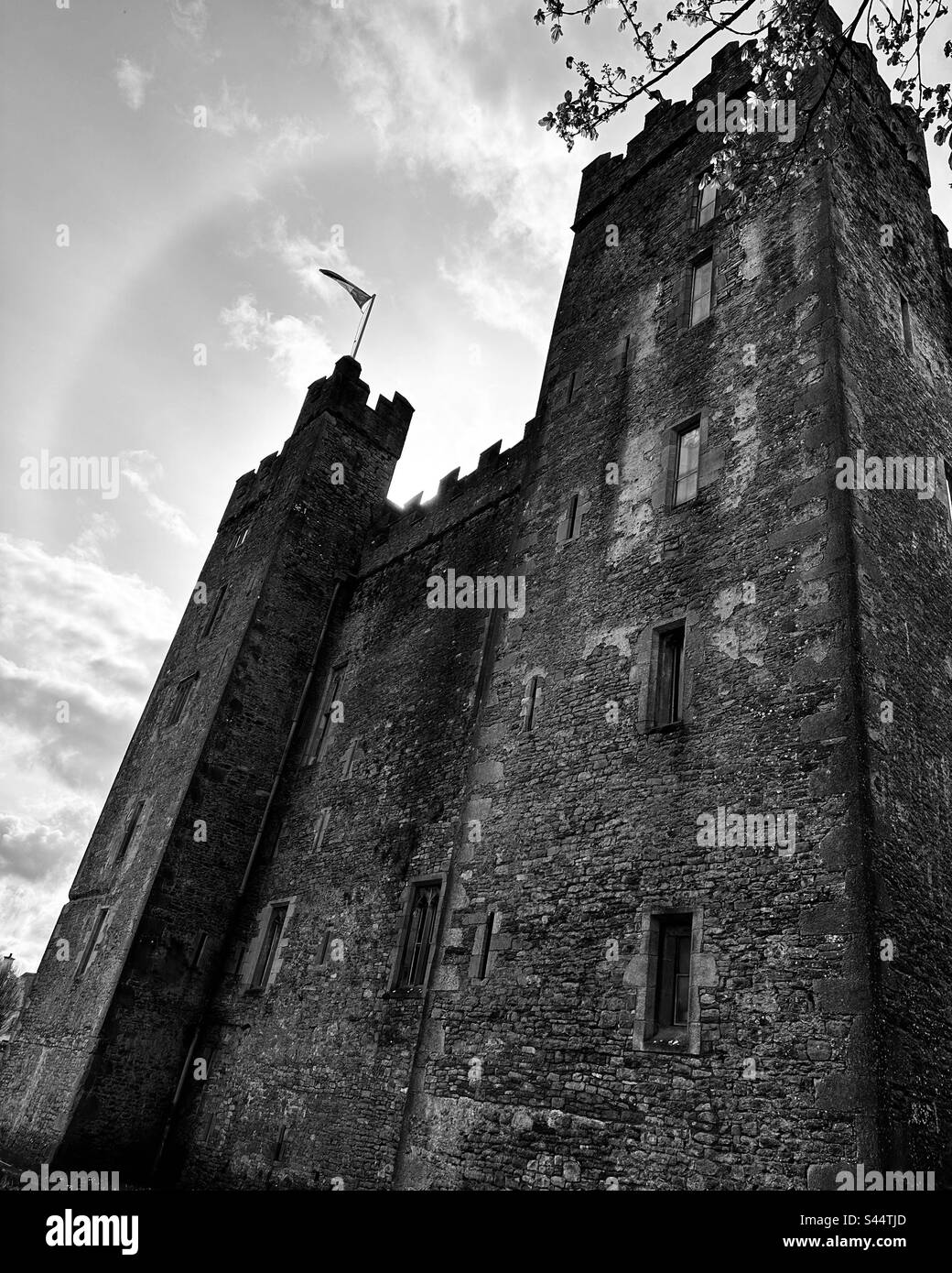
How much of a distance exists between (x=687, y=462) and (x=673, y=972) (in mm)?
6140

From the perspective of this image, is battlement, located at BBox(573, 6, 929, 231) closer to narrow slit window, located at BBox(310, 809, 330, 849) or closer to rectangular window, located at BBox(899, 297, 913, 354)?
rectangular window, located at BBox(899, 297, 913, 354)

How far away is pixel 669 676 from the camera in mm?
9625

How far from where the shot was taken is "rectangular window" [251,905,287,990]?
14.2 meters

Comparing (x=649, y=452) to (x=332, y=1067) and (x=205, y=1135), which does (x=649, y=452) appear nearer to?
(x=332, y=1067)

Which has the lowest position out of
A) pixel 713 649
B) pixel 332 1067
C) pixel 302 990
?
pixel 332 1067

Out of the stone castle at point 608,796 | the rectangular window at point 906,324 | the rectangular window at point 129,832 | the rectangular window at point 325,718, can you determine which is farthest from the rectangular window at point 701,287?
the rectangular window at point 129,832

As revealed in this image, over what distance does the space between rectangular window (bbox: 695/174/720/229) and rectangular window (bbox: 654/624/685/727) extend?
697 centimetres

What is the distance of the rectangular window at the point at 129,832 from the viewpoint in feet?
55.9

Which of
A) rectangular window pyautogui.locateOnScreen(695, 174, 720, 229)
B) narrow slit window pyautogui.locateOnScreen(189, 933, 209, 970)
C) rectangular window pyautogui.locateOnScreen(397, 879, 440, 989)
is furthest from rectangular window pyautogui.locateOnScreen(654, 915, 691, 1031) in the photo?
rectangular window pyautogui.locateOnScreen(695, 174, 720, 229)
